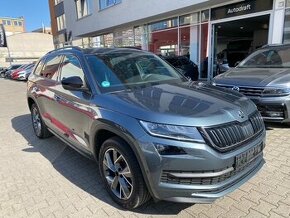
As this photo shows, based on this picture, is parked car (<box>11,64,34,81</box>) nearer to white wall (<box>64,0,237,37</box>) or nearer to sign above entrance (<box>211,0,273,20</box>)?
white wall (<box>64,0,237,37</box>)

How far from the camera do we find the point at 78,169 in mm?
3865

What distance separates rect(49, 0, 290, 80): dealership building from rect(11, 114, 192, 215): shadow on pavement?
8416 mm

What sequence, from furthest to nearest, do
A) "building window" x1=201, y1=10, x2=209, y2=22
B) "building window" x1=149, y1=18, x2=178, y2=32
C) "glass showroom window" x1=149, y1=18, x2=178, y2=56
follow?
"glass showroom window" x1=149, y1=18, x2=178, y2=56, "building window" x1=149, y1=18, x2=178, y2=32, "building window" x1=201, y1=10, x2=209, y2=22

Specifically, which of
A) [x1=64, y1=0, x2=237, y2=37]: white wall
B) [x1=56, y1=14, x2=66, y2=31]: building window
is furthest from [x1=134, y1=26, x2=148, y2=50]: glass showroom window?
[x1=56, y1=14, x2=66, y2=31]: building window

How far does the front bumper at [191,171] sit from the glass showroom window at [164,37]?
1254cm

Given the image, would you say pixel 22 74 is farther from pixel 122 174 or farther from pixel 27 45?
pixel 27 45

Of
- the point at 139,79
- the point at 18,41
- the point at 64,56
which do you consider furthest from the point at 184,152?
the point at 18,41

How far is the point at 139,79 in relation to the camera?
3447 mm

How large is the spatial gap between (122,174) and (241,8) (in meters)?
10.0

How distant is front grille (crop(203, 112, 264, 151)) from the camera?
2.26 meters

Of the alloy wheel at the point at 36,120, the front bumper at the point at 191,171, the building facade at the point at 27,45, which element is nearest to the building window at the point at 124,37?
the alloy wheel at the point at 36,120

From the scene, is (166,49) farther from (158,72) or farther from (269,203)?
(269,203)

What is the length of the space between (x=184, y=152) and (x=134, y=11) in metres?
14.0

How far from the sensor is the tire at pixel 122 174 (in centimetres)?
250
